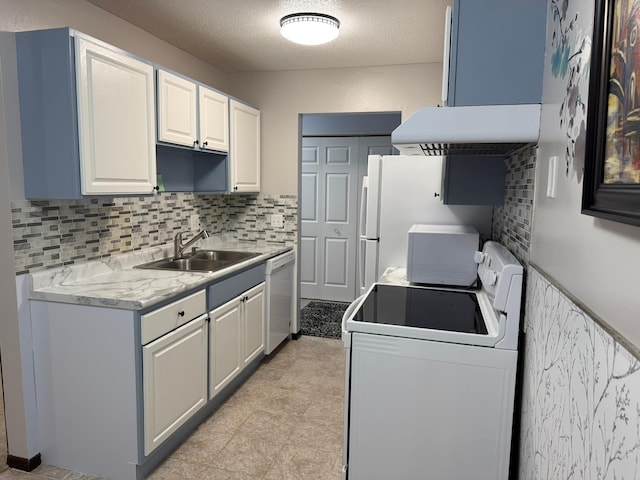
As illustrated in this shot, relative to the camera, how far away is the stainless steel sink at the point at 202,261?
2.83m

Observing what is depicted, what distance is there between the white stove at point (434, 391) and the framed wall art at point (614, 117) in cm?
77

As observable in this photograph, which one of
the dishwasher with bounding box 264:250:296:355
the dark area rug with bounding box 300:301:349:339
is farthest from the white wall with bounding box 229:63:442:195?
the dark area rug with bounding box 300:301:349:339

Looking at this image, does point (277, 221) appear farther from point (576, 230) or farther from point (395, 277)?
point (576, 230)

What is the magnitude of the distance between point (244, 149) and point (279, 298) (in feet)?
4.11

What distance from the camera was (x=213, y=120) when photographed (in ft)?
9.94

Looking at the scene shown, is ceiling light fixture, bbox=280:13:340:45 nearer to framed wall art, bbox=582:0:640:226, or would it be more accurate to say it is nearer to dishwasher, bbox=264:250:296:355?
dishwasher, bbox=264:250:296:355

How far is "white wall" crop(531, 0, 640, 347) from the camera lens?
0.72 metres

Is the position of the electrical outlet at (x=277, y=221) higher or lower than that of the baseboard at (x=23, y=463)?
higher

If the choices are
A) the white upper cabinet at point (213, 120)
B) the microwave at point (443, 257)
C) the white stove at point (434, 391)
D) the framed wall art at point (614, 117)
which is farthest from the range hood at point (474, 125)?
the white upper cabinet at point (213, 120)

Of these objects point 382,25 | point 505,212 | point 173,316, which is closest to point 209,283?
point 173,316

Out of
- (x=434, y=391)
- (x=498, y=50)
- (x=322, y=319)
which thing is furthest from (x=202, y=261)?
(x=498, y=50)

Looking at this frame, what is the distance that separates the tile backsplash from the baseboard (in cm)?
92

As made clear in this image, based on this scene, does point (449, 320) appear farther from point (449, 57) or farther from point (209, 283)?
point (209, 283)

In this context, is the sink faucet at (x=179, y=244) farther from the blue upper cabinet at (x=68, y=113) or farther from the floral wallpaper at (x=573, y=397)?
the floral wallpaper at (x=573, y=397)
